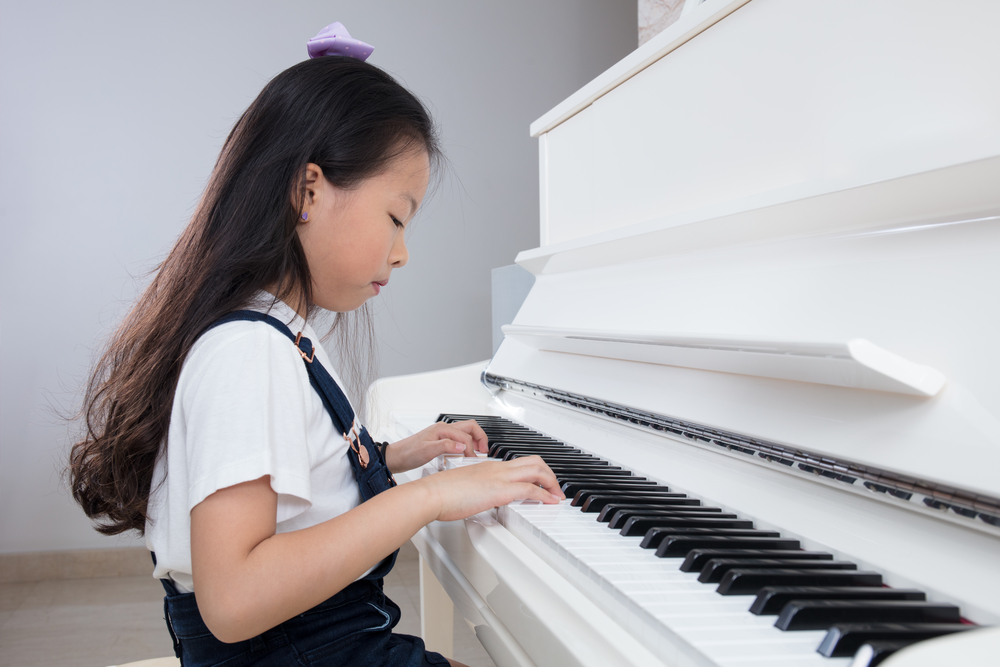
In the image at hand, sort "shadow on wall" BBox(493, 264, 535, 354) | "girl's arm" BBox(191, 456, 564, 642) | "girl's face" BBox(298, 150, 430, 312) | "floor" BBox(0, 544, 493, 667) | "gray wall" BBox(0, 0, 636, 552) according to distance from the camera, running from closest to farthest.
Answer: "girl's arm" BBox(191, 456, 564, 642) < "girl's face" BBox(298, 150, 430, 312) < "floor" BBox(0, 544, 493, 667) < "shadow on wall" BBox(493, 264, 535, 354) < "gray wall" BBox(0, 0, 636, 552)

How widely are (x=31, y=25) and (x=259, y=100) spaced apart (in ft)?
7.27

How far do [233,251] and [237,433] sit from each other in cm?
25

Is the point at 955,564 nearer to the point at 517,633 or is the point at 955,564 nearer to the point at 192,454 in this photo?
the point at 517,633

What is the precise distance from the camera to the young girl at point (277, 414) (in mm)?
622

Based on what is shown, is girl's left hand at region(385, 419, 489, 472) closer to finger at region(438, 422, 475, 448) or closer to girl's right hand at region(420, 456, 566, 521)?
finger at region(438, 422, 475, 448)

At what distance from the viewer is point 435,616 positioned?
1539 mm

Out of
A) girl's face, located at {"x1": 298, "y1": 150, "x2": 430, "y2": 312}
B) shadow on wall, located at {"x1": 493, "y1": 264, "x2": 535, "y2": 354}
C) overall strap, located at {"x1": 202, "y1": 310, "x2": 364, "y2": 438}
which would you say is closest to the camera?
overall strap, located at {"x1": 202, "y1": 310, "x2": 364, "y2": 438}

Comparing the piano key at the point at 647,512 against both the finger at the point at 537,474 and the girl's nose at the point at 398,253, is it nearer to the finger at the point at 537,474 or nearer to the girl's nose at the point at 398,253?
the finger at the point at 537,474

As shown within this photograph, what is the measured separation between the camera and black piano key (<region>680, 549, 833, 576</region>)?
53 cm

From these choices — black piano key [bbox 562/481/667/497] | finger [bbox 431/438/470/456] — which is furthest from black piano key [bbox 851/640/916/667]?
finger [bbox 431/438/470/456]

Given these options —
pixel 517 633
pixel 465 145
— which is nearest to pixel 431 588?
pixel 517 633

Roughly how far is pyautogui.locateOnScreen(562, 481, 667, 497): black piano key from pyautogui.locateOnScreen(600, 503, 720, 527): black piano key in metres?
0.07

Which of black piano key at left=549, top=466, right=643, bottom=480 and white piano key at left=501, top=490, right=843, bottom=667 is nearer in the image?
white piano key at left=501, top=490, right=843, bottom=667

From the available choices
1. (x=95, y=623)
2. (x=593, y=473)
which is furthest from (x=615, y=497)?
(x=95, y=623)
